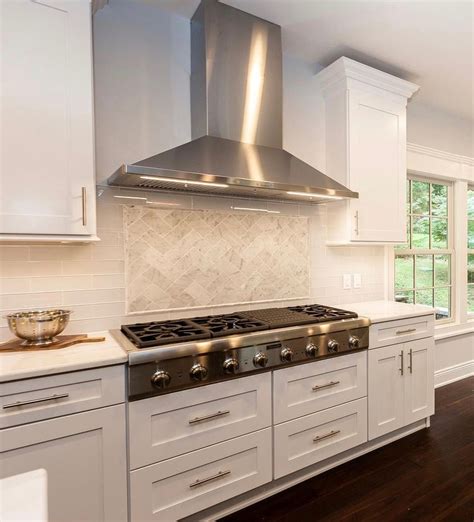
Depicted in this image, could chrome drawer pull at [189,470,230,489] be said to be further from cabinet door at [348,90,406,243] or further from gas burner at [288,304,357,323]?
cabinet door at [348,90,406,243]

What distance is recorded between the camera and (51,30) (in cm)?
155

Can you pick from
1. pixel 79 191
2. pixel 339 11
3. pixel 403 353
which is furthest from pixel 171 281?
pixel 339 11

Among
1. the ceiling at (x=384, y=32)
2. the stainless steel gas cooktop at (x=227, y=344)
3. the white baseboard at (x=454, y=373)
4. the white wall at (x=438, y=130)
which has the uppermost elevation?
the ceiling at (x=384, y=32)

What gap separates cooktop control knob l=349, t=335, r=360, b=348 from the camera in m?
2.12

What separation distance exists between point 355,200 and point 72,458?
7.72 ft

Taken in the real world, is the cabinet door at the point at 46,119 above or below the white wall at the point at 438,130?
below

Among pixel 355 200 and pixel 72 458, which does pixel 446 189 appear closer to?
pixel 355 200

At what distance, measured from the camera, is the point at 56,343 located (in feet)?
5.37

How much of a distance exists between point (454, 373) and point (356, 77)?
3.16 m

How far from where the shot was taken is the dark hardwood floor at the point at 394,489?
70.2 inches

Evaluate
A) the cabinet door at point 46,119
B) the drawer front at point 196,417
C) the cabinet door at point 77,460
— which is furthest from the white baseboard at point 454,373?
the cabinet door at point 46,119

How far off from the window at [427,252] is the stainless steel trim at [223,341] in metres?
1.59

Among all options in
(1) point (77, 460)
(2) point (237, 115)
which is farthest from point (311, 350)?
(2) point (237, 115)

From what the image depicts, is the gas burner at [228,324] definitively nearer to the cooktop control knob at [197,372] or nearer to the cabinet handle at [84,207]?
the cooktop control knob at [197,372]
